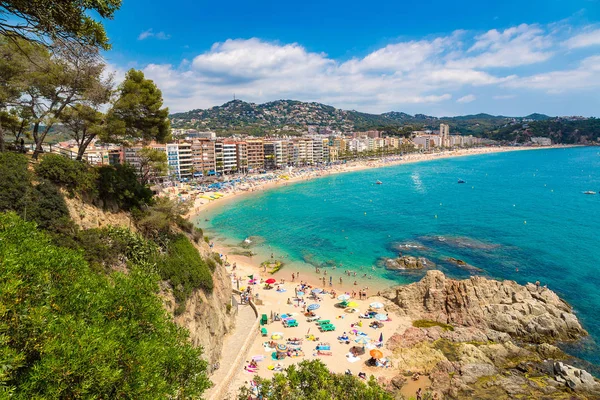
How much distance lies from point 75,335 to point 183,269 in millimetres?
10029

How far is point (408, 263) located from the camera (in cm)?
2962

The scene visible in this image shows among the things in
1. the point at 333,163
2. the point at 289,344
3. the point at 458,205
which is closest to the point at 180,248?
the point at 289,344

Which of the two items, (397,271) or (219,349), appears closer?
(219,349)

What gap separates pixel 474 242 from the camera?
3538cm

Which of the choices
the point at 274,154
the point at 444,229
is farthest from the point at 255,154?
the point at 444,229

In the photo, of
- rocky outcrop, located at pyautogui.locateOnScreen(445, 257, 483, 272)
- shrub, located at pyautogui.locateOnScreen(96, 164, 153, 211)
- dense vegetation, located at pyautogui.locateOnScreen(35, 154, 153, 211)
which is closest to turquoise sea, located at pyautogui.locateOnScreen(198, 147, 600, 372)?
rocky outcrop, located at pyautogui.locateOnScreen(445, 257, 483, 272)

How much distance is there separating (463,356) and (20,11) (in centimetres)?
2147

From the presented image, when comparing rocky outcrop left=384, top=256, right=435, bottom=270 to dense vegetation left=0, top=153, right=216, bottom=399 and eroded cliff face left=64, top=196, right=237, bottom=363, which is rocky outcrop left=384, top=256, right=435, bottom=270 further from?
dense vegetation left=0, top=153, right=216, bottom=399

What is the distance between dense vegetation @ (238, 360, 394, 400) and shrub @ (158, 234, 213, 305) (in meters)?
6.35

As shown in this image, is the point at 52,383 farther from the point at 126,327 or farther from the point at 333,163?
the point at 333,163

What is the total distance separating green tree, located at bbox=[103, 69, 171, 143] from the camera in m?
14.7

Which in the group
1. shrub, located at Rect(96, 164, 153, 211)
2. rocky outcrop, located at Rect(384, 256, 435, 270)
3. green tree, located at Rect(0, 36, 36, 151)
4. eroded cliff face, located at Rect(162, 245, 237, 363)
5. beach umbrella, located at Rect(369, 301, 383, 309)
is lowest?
beach umbrella, located at Rect(369, 301, 383, 309)

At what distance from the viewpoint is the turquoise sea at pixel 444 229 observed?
27.7m

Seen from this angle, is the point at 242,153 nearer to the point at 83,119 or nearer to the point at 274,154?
the point at 274,154
